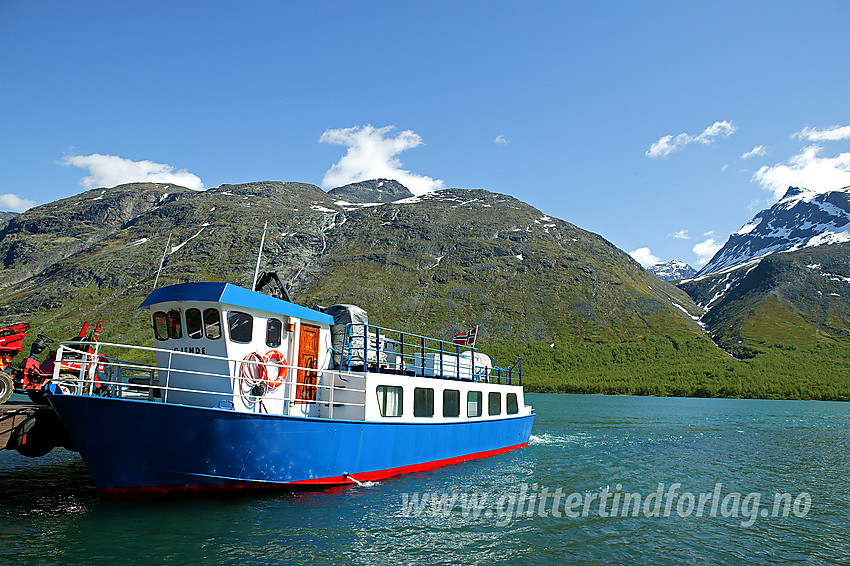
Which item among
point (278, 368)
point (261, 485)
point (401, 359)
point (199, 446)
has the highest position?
point (401, 359)

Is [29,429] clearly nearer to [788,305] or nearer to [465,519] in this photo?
[465,519]

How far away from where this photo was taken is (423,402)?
21.9m

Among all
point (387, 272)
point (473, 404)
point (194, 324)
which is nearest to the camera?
point (194, 324)

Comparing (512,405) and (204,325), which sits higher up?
(204,325)

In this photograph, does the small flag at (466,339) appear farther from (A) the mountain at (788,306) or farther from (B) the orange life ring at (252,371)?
(A) the mountain at (788,306)

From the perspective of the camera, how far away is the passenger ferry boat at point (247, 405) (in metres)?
14.7

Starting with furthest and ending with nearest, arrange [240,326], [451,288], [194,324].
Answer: [451,288] < [240,326] < [194,324]

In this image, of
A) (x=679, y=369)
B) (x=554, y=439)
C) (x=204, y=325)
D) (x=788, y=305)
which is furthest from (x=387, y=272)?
(x=204, y=325)

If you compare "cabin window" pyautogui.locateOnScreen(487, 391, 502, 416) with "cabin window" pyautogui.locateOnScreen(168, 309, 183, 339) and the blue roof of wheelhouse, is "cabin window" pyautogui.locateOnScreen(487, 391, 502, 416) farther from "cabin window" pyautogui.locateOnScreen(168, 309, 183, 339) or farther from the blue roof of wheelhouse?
"cabin window" pyautogui.locateOnScreen(168, 309, 183, 339)

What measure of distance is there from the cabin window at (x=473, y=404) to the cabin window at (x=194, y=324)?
12.8 meters

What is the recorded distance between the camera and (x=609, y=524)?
1583 centimetres

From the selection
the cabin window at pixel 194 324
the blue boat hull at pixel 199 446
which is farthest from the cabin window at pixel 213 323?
the blue boat hull at pixel 199 446
